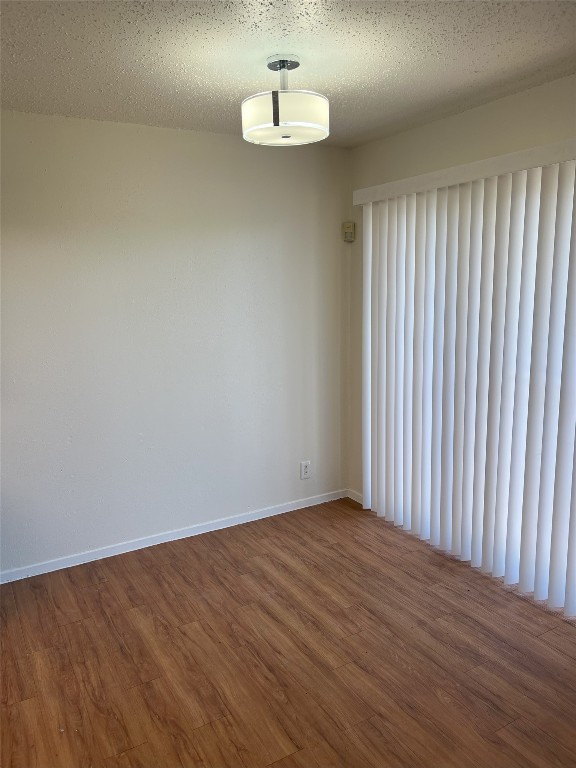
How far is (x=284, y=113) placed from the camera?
2121 mm

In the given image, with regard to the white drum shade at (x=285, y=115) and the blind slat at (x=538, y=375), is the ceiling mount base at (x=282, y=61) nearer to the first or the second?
the white drum shade at (x=285, y=115)

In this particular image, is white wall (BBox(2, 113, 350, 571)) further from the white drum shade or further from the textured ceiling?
the white drum shade

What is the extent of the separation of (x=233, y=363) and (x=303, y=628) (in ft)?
5.41

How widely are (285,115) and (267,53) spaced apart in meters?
0.26

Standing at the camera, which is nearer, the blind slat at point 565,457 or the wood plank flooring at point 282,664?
the wood plank flooring at point 282,664

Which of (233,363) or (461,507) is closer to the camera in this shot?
(461,507)

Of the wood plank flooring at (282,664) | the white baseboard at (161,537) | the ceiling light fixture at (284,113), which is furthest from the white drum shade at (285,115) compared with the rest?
the white baseboard at (161,537)

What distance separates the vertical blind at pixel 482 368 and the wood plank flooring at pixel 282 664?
11.9 inches

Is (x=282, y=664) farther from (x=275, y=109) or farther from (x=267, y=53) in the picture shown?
(x=267, y=53)

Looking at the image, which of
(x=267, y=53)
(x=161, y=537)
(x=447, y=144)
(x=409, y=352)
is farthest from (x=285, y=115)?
(x=161, y=537)

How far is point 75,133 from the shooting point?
9.91 feet

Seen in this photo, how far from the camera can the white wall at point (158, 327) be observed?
3029 millimetres

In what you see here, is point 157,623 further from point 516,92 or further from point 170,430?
point 516,92

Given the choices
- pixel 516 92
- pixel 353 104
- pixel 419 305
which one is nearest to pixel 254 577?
pixel 419 305
